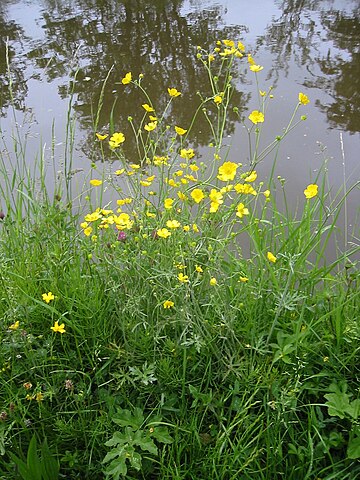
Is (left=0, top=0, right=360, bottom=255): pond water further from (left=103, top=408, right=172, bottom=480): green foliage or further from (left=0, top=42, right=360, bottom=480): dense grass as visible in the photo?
(left=103, top=408, right=172, bottom=480): green foliage

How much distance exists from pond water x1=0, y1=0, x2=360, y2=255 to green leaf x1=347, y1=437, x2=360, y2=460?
1.37 meters

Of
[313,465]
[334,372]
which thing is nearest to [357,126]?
[334,372]

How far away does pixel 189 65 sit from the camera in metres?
4.41

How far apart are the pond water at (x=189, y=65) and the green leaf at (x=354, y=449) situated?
1373 millimetres

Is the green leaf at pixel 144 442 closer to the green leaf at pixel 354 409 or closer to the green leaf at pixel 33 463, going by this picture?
the green leaf at pixel 33 463

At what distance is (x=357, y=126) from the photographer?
11.2 ft

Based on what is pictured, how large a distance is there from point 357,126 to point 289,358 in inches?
94.2

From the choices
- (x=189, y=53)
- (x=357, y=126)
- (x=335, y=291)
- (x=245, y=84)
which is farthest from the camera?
(x=189, y=53)

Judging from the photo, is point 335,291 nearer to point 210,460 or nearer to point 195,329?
point 195,329

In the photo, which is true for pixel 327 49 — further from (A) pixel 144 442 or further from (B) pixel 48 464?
(B) pixel 48 464

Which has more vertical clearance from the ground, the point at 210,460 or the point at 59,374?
the point at 59,374

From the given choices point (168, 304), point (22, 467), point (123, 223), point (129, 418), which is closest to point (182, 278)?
point (168, 304)

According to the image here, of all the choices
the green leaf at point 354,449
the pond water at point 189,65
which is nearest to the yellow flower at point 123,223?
the green leaf at point 354,449

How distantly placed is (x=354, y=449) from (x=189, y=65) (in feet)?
12.1
